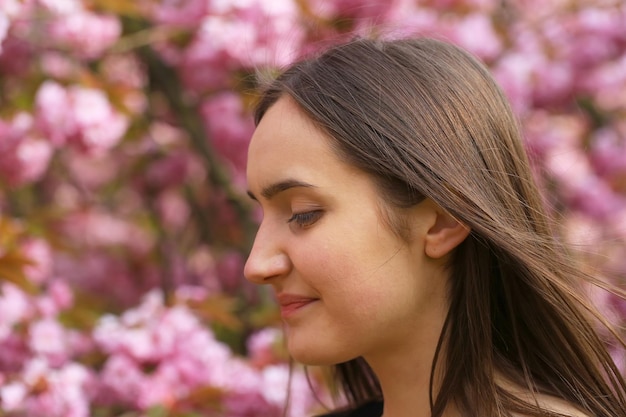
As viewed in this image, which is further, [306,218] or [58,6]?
[58,6]

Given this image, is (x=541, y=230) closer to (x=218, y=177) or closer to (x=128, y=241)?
(x=218, y=177)

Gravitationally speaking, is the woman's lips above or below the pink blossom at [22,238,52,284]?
below

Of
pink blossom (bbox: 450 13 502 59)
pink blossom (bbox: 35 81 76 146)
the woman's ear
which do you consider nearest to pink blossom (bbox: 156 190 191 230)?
pink blossom (bbox: 35 81 76 146)

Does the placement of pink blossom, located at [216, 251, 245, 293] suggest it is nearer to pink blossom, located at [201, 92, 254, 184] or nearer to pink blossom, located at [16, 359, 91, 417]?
pink blossom, located at [201, 92, 254, 184]

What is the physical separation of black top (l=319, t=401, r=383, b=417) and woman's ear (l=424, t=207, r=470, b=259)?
0.49m

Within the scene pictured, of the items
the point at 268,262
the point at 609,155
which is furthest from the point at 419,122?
the point at 609,155

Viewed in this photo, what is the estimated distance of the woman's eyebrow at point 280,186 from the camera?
4.96 ft

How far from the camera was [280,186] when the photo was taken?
1.54 metres

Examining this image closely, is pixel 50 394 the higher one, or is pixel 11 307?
pixel 11 307

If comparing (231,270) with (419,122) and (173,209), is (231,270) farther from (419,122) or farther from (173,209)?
(419,122)

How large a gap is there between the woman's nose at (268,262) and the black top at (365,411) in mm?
500

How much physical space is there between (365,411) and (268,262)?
55 centimetres

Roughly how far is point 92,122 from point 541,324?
4.96 feet

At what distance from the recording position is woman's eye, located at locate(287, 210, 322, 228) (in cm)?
152
